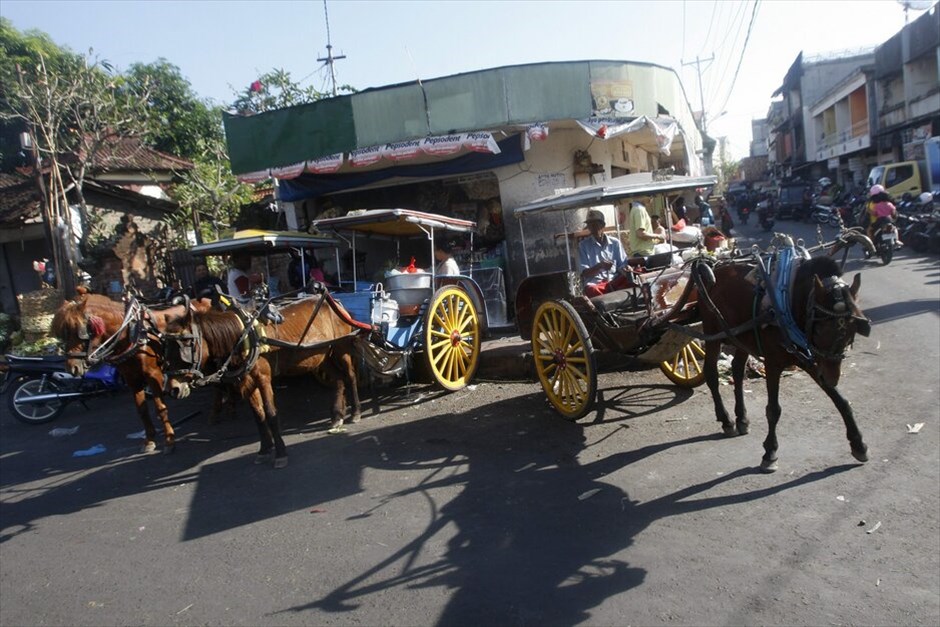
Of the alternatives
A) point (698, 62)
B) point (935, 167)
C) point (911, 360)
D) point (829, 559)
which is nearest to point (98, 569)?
point (829, 559)

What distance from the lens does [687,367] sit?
21.9ft

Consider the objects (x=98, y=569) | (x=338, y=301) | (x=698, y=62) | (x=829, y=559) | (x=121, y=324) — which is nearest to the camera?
(x=829, y=559)

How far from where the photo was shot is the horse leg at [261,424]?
5.62 m

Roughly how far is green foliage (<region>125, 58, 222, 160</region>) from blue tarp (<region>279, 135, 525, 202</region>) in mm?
11876

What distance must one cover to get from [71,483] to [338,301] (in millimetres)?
2921

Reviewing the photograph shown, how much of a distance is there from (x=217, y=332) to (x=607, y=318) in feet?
10.8

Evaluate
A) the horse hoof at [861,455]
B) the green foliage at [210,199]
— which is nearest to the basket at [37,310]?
the green foliage at [210,199]

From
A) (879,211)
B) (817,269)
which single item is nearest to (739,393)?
(817,269)

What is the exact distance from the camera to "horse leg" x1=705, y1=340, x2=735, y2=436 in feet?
17.5

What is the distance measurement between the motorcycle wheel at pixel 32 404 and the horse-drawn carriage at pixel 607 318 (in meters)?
6.29

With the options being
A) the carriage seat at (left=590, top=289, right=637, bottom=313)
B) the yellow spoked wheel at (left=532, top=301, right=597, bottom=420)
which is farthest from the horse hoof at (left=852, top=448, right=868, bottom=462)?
the carriage seat at (left=590, top=289, right=637, bottom=313)

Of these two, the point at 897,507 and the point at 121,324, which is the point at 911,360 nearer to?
Result: the point at 897,507

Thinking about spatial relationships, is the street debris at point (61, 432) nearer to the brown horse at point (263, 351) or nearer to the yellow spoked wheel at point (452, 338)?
the brown horse at point (263, 351)

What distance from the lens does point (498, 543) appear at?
13.1ft
